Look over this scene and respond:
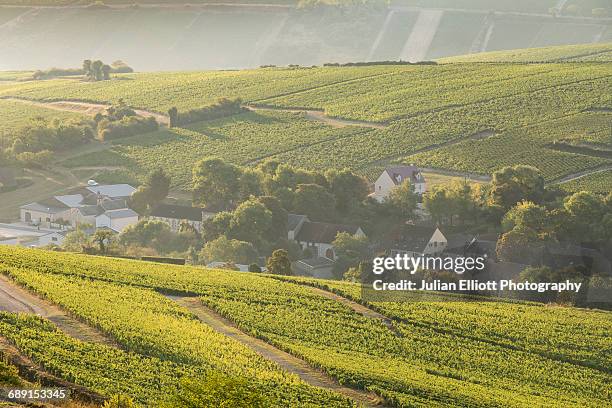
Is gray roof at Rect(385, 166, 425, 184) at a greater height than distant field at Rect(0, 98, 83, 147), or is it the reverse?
distant field at Rect(0, 98, 83, 147)

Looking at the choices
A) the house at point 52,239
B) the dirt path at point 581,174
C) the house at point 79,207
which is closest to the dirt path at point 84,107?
the house at point 79,207

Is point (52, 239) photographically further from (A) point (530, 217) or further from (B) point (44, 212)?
(A) point (530, 217)

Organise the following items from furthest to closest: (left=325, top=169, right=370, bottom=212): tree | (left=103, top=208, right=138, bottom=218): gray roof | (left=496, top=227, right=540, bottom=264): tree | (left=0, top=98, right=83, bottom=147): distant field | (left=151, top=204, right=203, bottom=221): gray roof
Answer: (left=0, top=98, right=83, bottom=147): distant field < (left=103, top=208, right=138, bottom=218): gray roof < (left=151, top=204, right=203, bottom=221): gray roof < (left=325, top=169, right=370, bottom=212): tree < (left=496, top=227, right=540, bottom=264): tree

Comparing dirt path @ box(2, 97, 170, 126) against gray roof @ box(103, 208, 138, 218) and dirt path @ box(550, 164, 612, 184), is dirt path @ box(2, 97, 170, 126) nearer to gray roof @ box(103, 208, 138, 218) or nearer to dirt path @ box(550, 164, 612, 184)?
gray roof @ box(103, 208, 138, 218)

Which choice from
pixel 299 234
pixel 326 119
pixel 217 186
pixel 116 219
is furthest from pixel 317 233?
pixel 326 119

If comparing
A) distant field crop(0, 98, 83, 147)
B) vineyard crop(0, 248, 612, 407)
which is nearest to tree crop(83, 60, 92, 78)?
distant field crop(0, 98, 83, 147)

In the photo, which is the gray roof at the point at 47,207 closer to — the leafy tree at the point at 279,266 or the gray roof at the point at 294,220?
the gray roof at the point at 294,220
